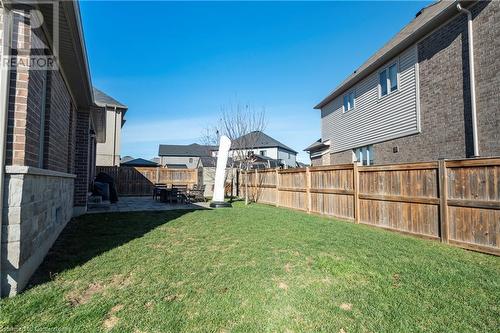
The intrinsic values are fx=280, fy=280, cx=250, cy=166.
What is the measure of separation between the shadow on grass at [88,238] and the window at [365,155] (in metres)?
9.63

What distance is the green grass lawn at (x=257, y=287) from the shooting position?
2.58 metres

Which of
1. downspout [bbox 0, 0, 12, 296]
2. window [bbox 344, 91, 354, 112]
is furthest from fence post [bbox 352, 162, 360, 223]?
window [bbox 344, 91, 354, 112]

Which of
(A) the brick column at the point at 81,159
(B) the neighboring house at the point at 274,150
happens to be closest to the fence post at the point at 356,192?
(A) the brick column at the point at 81,159

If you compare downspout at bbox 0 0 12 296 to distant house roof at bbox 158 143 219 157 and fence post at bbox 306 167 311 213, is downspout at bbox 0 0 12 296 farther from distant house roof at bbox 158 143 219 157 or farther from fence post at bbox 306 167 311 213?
distant house roof at bbox 158 143 219 157

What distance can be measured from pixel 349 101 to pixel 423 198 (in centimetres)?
1025

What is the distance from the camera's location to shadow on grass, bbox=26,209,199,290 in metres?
3.87

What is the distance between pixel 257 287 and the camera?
333 cm

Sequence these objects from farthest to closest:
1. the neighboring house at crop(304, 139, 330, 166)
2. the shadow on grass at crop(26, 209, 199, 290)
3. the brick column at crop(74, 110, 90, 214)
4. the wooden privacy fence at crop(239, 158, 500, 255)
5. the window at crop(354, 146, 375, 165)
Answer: the neighboring house at crop(304, 139, 330, 166) → the window at crop(354, 146, 375, 165) → the brick column at crop(74, 110, 90, 214) → the wooden privacy fence at crop(239, 158, 500, 255) → the shadow on grass at crop(26, 209, 199, 290)

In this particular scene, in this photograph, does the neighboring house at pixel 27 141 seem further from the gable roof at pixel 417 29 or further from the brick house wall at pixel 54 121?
the gable roof at pixel 417 29

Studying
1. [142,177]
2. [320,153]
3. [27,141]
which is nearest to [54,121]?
[27,141]

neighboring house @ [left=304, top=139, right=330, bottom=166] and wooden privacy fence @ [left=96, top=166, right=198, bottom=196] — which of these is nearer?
neighboring house @ [left=304, top=139, right=330, bottom=166]

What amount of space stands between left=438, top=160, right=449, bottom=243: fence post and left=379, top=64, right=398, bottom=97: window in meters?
6.73

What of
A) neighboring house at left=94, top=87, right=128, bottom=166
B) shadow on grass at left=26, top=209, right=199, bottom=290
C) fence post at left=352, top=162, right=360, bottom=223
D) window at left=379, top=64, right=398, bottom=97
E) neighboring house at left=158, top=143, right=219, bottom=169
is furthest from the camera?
neighboring house at left=158, top=143, right=219, bottom=169

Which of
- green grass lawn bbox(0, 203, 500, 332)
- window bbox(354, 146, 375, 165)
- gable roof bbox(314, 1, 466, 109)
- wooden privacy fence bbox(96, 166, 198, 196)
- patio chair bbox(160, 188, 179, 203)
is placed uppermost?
gable roof bbox(314, 1, 466, 109)
